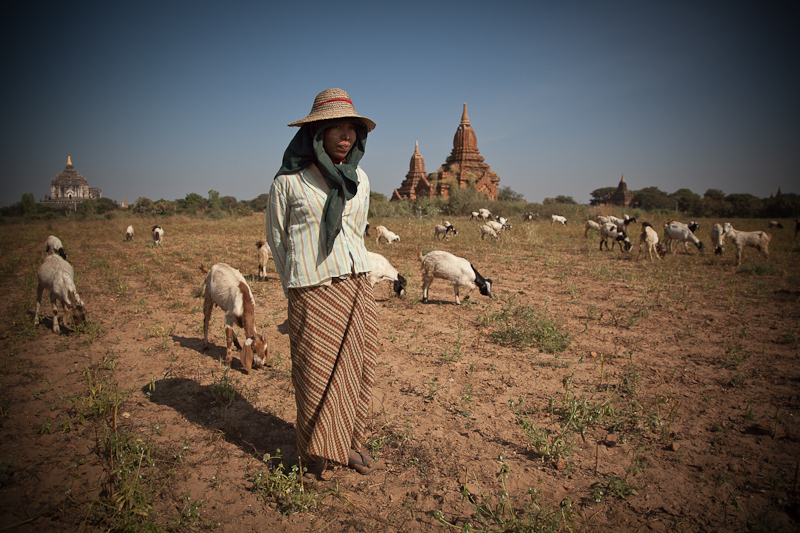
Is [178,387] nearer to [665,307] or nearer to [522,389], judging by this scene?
[522,389]

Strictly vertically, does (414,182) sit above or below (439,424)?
above

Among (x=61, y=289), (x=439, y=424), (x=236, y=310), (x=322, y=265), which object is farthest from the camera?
(x=61, y=289)

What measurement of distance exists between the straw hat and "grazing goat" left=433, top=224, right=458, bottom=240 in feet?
43.3

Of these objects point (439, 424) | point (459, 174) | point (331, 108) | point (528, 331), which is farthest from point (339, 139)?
point (459, 174)

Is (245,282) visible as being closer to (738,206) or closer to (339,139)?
(339,139)

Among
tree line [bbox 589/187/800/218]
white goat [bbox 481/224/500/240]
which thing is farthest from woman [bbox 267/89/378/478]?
tree line [bbox 589/187/800/218]

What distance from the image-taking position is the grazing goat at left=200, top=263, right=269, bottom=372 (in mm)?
3838

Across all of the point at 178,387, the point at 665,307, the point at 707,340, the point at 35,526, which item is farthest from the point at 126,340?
the point at 665,307

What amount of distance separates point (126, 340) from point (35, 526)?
124 inches

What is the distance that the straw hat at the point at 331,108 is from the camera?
6.73 ft

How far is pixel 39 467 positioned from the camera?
2375 millimetres

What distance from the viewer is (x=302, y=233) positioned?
215 cm

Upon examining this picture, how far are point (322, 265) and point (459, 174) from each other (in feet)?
119

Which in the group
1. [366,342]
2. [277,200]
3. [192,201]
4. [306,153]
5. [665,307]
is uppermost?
[192,201]
